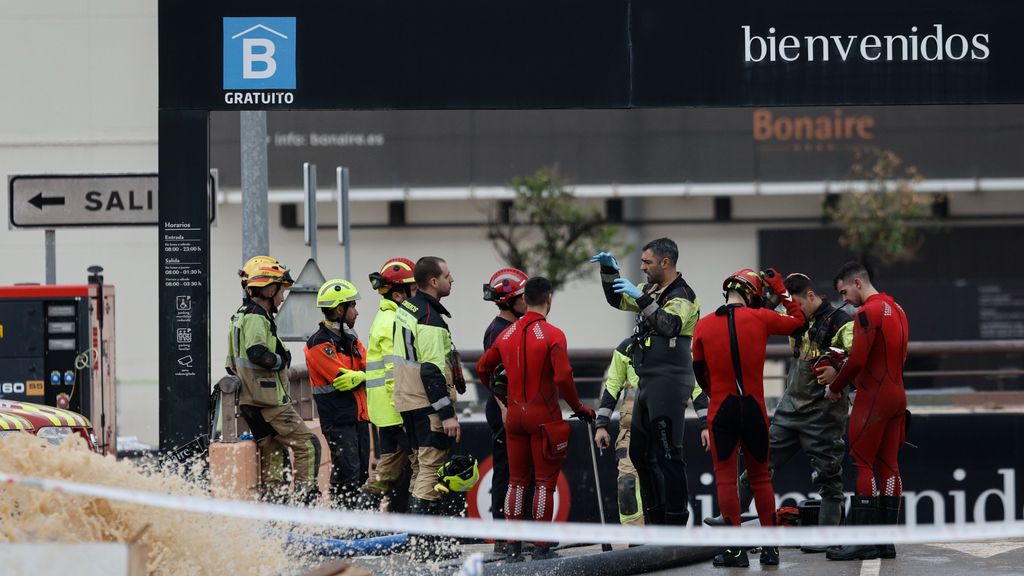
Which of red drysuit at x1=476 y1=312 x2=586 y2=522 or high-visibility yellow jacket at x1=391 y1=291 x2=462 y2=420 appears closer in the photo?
red drysuit at x1=476 y1=312 x2=586 y2=522

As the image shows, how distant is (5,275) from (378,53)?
72.4 ft

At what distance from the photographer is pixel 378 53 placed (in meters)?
9.11

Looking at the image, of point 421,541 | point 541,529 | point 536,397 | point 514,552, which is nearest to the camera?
point 541,529

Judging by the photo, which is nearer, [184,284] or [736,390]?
[736,390]

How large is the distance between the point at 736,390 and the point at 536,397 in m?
1.20

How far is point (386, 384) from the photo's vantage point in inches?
392

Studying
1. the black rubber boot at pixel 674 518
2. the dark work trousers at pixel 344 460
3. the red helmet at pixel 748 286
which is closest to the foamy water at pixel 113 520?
the black rubber boot at pixel 674 518

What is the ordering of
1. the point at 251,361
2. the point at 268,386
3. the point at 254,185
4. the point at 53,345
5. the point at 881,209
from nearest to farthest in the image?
the point at 251,361, the point at 268,386, the point at 254,185, the point at 53,345, the point at 881,209

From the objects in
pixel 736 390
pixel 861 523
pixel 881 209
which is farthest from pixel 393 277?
pixel 881 209

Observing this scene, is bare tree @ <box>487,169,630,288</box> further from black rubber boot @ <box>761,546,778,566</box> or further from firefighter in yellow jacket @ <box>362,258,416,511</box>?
black rubber boot @ <box>761,546,778,566</box>

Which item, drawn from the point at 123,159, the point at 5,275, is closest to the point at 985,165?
the point at 123,159

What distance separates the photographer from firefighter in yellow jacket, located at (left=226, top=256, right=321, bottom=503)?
10.2 m

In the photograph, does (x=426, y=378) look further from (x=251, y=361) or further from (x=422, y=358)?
(x=251, y=361)

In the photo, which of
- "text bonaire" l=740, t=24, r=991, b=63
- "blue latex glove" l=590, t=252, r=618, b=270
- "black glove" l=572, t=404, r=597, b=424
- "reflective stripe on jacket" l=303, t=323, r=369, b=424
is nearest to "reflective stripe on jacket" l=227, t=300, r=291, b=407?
"reflective stripe on jacket" l=303, t=323, r=369, b=424
